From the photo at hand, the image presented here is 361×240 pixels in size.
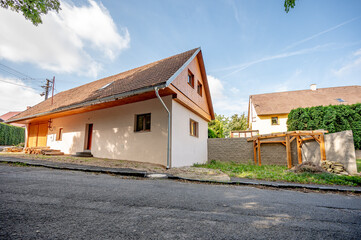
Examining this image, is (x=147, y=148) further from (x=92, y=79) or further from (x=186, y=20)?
(x=92, y=79)

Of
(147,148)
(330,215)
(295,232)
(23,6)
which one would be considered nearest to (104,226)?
(295,232)

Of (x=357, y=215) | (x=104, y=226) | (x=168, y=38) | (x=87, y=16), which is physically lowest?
(x=357, y=215)

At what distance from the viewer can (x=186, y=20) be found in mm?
8547

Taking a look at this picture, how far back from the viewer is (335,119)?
12984 mm

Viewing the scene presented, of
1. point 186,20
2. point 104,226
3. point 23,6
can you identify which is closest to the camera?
point 104,226

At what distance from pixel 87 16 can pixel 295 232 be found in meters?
9.01

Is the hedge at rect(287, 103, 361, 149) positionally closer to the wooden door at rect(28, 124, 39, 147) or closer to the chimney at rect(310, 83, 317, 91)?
the chimney at rect(310, 83, 317, 91)

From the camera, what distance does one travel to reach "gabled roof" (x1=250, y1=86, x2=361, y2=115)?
20.6 m

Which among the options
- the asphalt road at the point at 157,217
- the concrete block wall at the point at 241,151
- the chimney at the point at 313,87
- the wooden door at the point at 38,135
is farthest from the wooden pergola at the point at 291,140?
the chimney at the point at 313,87

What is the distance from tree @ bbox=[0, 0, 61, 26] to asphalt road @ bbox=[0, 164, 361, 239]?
209 inches

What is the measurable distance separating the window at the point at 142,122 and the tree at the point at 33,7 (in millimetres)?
5181

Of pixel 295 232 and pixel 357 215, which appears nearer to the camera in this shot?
pixel 295 232

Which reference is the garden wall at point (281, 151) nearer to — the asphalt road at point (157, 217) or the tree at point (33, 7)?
the asphalt road at point (157, 217)

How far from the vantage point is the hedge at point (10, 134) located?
19447 mm
